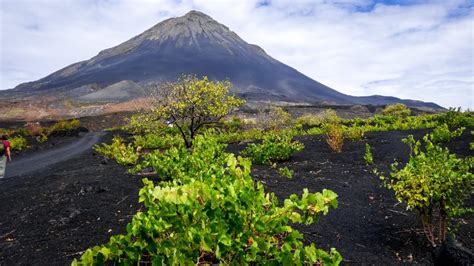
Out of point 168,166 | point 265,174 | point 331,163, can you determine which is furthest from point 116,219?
point 331,163

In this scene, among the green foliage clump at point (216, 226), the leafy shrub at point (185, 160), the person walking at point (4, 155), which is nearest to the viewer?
the green foliage clump at point (216, 226)

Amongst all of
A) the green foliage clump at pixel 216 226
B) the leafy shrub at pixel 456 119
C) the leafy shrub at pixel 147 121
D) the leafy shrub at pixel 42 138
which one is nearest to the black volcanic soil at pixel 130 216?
the green foliage clump at pixel 216 226

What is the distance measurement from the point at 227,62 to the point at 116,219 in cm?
14462

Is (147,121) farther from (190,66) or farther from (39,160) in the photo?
(190,66)

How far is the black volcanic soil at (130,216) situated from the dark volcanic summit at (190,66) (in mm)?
83609

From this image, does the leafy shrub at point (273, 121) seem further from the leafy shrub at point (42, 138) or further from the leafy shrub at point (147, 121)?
the leafy shrub at point (42, 138)

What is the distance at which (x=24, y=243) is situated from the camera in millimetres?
4648

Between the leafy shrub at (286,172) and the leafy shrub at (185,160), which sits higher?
the leafy shrub at (185,160)

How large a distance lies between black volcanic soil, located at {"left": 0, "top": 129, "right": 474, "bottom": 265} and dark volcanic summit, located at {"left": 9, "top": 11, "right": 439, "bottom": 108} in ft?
274

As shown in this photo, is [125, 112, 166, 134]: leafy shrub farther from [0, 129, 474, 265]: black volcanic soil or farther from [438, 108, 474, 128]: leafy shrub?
[438, 108, 474, 128]: leafy shrub

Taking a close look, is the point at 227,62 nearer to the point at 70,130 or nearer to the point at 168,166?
the point at 70,130

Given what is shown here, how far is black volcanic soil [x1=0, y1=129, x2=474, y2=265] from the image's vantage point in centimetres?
420

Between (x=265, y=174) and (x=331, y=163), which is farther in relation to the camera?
(x=331, y=163)

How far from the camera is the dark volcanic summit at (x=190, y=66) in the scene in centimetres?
11444
